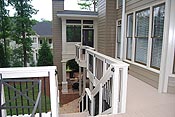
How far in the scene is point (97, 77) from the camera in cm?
491

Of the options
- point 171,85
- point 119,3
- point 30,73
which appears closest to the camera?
point 30,73

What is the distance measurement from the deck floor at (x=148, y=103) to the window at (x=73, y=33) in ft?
25.1

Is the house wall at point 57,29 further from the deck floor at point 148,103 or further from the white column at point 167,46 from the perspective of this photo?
the white column at point 167,46

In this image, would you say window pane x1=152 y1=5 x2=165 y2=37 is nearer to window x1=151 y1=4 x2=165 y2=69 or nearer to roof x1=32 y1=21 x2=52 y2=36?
window x1=151 y1=4 x2=165 y2=69

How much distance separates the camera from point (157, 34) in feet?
13.7

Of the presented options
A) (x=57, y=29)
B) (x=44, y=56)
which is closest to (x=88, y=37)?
(x=57, y=29)

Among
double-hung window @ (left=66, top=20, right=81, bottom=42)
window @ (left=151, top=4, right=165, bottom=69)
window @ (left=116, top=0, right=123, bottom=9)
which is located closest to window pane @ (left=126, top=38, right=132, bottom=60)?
window @ (left=151, top=4, right=165, bottom=69)

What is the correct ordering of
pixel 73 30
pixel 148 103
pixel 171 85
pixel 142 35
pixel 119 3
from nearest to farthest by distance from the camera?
pixel 148 103 < pixel 171 85 < pixel 142 35 < pixel 119 3 < pixel 73 30

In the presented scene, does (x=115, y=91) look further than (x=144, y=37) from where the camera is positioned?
No

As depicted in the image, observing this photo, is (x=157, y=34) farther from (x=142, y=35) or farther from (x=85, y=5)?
(x=85, y=5)

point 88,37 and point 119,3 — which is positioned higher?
point 119,3

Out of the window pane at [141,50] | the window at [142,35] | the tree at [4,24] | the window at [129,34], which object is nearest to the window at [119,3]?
the window at [129,34]

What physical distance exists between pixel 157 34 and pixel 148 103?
198 centimetres

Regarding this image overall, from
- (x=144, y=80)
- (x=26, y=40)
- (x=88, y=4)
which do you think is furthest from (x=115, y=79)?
(x=88, y=4)
